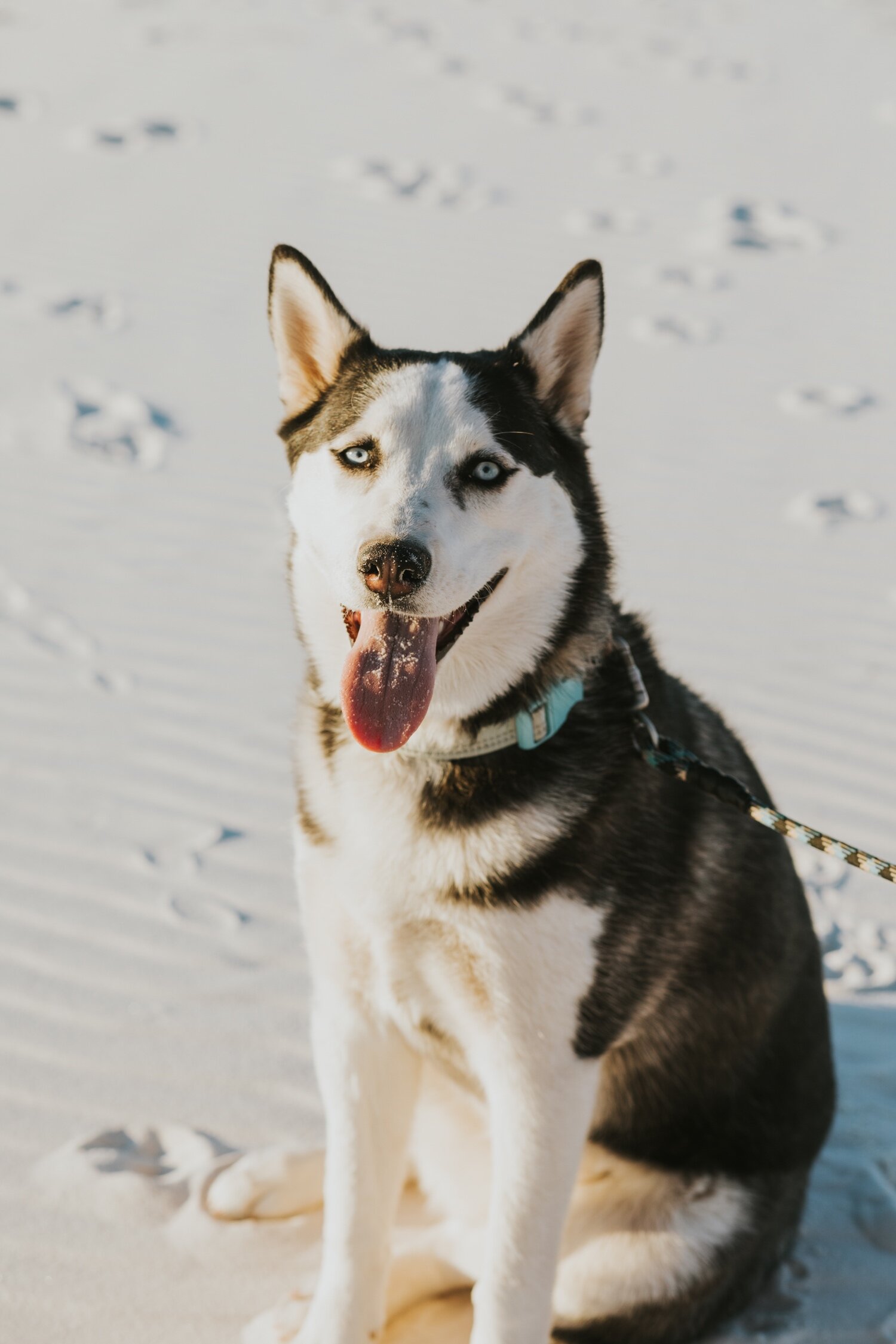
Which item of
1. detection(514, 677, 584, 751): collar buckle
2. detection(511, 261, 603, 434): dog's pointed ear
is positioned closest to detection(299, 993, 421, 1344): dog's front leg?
detection(514, 677, 584, 751): collar buckle

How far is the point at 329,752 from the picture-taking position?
2.31m

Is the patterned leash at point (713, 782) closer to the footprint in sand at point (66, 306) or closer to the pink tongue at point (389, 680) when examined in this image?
the pink tongue at point (389, 680)

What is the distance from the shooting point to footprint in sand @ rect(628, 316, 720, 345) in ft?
23.8

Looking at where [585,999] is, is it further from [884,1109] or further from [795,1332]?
[884,1109]

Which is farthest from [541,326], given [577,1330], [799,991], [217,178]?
[217,178]

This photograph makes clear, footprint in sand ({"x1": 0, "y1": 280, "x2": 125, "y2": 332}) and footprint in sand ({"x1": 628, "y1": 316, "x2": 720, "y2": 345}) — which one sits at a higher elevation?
footprint in sand ({"x1": 628, "y1": 316, "x2": 720, "y2": 345})

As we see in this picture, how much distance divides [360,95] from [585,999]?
373 inches

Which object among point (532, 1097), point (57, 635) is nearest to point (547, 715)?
point (532, 1097)

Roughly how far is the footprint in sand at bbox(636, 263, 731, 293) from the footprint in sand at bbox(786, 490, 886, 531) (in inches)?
89.5

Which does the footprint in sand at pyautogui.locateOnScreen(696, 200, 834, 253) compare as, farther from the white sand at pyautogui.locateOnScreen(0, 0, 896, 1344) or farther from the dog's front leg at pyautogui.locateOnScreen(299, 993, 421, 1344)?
the dog's front leg at pyautogui.locateOnScreen(299, 993, 421, 1344)

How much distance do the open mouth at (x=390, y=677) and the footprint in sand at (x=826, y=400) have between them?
16.9 feet

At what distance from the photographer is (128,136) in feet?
30.3

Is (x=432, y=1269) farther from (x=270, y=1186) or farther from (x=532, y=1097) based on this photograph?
(x=532, y=1097)

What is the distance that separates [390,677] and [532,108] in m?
9.19
